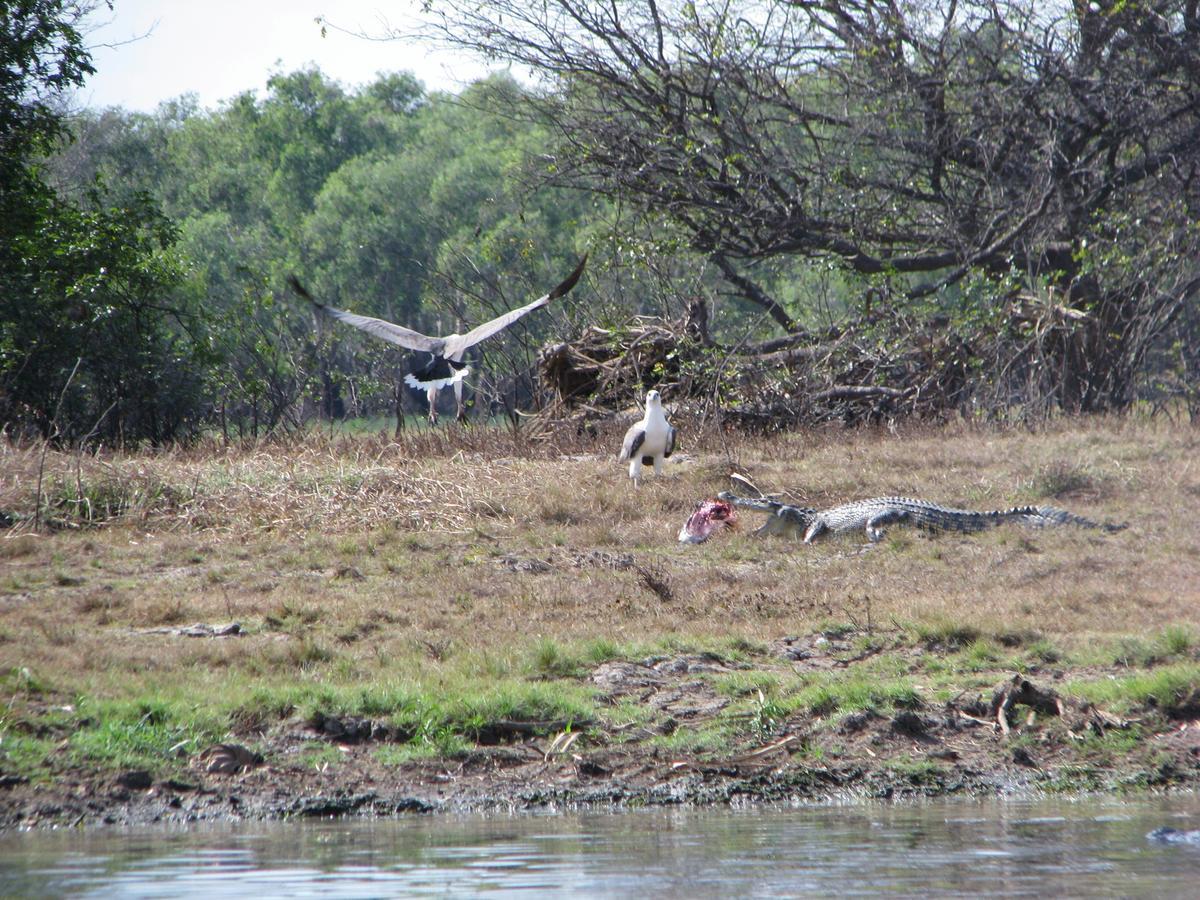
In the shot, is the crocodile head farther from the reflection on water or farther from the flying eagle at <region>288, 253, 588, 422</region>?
the flying eagle at <region>288, 253, 588, 422</region>

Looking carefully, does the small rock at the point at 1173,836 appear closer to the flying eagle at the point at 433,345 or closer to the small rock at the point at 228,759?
the small rock at the point at 228,759

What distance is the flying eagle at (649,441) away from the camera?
482 inches

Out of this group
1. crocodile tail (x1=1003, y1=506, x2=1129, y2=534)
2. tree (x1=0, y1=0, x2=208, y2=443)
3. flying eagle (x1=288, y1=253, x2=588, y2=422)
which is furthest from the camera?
flying eagle (x1=288, y1=253, x2=588, y2=422)

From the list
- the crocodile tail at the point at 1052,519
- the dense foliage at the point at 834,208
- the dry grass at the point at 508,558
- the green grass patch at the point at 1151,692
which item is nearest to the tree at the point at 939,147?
the dense foliage at the point at 834,208

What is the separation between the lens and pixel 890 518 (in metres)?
9.95

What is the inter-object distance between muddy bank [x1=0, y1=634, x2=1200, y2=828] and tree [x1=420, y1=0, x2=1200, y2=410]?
1042cm

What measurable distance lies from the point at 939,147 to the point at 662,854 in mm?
14144

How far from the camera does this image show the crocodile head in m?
9.98

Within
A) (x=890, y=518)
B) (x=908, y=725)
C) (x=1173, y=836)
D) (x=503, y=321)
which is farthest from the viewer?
(x=503, y=321)

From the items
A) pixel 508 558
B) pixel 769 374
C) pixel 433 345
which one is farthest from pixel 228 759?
pixel 769 374

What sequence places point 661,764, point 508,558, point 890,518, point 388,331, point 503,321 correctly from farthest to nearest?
point 388,331, point 503,321, point 890,518, point 508,558, point 661,764

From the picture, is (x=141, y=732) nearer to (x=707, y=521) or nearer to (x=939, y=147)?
(x=707, y=521)

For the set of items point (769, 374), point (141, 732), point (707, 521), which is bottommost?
point (141, 732)

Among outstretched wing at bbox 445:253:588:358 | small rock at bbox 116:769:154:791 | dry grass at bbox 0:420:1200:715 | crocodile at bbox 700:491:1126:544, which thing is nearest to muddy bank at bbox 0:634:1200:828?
small rock at bbox 116:769:154:791
